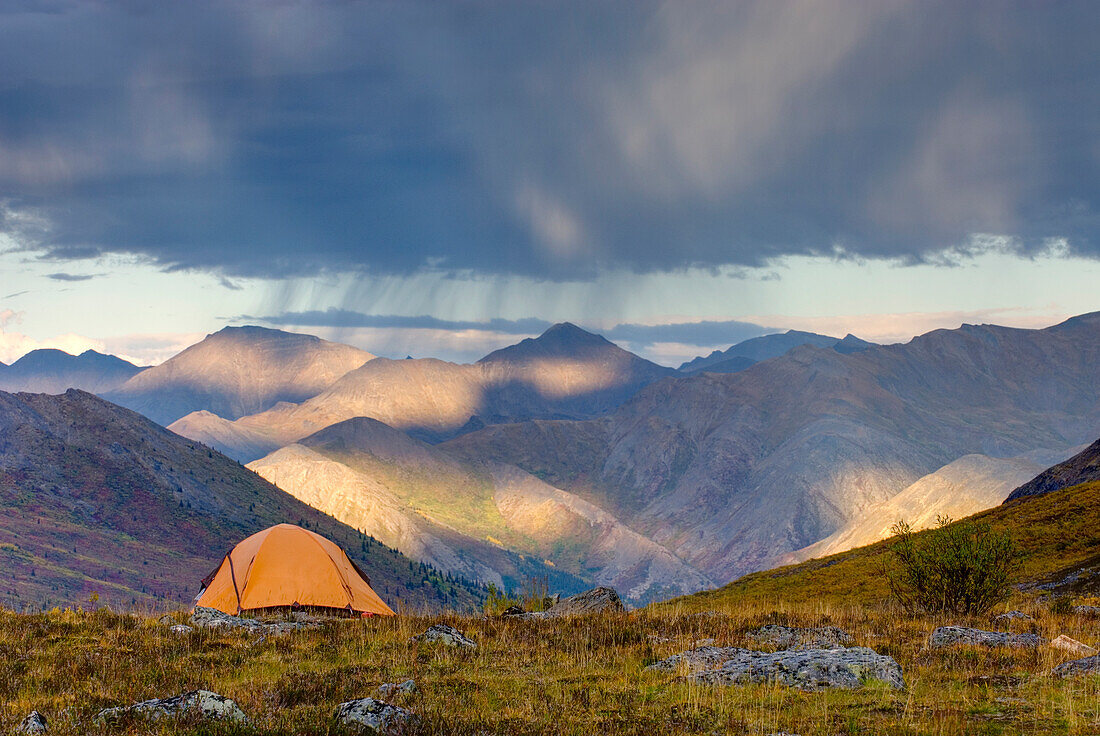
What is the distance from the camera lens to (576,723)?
1185 cm

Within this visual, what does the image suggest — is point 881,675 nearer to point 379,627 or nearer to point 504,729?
point 504,729

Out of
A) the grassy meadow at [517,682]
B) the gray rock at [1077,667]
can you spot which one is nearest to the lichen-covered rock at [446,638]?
the grassy meadow at [517,682]

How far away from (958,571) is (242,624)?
22.5 meters

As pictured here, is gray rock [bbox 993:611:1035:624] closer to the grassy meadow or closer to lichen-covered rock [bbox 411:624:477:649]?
the grassy meadow

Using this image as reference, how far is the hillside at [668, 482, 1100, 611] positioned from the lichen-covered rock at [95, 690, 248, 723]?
2719 cm

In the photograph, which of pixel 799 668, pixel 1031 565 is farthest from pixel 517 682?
pixel 1031 565

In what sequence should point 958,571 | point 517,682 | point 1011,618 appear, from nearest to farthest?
point 517,682 < point 1011,618 < point 958,571

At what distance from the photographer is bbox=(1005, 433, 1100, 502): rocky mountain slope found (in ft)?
249

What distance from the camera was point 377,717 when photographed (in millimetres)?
11375

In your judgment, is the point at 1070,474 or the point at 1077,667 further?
the point at 1070,474

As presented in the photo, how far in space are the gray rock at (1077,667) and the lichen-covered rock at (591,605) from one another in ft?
47.5

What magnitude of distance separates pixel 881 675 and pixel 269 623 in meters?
16.7

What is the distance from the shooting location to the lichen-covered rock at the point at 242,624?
21109mm

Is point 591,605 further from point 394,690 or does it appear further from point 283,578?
point 394,690
